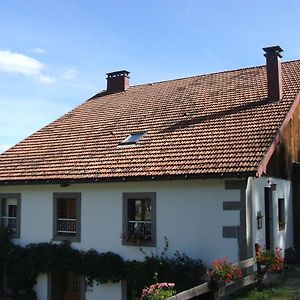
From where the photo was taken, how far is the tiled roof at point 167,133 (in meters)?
12.8

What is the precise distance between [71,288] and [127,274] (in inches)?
106

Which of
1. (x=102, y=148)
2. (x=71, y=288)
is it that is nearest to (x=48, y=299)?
(x=71, y=288)

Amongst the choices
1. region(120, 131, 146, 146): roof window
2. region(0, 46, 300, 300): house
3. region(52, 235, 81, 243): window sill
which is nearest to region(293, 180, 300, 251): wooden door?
region(0, 46, 300, 300): house

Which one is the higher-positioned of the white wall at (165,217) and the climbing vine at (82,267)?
the white wall at (165,217)

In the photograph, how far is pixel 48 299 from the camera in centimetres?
1483

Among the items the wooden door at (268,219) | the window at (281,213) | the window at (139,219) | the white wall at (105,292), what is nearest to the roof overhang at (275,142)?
the wooden door at (268,219)

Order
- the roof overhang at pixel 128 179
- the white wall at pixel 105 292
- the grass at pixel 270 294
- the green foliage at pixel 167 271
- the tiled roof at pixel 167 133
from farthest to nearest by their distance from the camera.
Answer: the white wall at pixel 105 292, the tiled roof at pixel 167 133, the green foliage at pixel 167 271, the roof overhang at pixel 128 179, the grass at pixel 270 294

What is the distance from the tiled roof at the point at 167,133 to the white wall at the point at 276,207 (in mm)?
1245

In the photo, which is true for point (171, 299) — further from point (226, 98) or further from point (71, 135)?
point (71, 135)

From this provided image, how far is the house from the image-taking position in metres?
12.2

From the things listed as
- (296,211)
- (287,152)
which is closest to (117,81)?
(287,152)

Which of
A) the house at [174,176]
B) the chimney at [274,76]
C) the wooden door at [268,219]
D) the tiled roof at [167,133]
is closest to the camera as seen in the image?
the house at [174,176]

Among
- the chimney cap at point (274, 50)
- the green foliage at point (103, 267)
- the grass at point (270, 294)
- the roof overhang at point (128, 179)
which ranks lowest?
the grass at point (270, 294)

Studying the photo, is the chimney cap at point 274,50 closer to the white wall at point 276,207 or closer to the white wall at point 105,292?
the white wall at point 276,207
